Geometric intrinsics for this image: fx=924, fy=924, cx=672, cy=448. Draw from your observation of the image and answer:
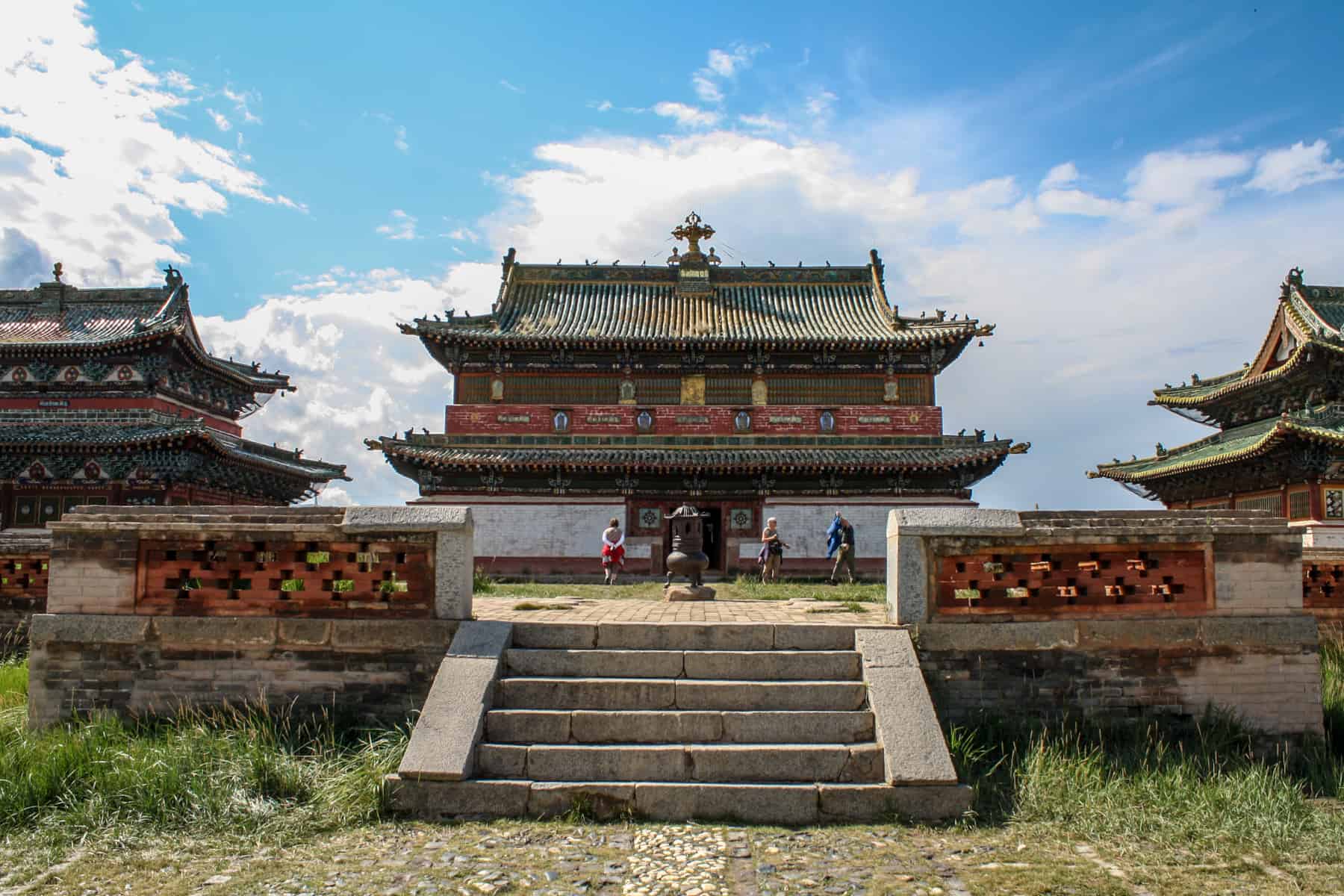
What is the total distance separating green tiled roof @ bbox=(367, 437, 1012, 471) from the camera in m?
25.7

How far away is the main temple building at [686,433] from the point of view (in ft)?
85.6

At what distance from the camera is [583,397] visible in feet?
91.3

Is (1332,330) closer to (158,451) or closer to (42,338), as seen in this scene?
(158,451)

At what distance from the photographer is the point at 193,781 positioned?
687 cm

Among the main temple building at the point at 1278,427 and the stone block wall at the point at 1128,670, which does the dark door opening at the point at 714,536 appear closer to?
the main temple building at the point at 1278,427

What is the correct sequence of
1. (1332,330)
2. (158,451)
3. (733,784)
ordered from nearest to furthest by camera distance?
1. (733,784)
2. (1332,330)
3. (158,451)

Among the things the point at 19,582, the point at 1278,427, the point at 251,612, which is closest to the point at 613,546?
the point at 19,582

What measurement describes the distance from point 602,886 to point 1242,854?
4292mm

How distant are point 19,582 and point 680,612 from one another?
9.89 metres

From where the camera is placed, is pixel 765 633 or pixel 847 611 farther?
pixel 847 611

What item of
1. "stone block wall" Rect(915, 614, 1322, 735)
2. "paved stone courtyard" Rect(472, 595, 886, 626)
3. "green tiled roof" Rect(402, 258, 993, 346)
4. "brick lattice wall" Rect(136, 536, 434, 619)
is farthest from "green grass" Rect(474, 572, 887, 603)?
"green tiled roof" Rect(402, 258, 993, 346)

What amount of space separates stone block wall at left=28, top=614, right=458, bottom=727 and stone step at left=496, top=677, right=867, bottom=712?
39.8 inches

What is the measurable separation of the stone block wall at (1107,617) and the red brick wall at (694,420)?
731 inches

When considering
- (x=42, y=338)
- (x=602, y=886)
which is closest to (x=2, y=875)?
(x=602, y=886)
